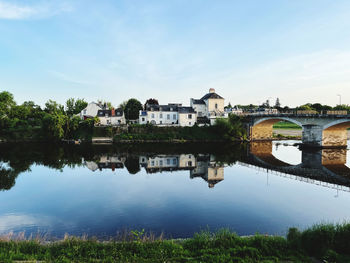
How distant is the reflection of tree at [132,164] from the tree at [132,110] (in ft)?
125

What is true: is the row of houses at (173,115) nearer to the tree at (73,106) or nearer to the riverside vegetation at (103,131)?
the riverside vegetation at (103,131)

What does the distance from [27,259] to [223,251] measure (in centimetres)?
688

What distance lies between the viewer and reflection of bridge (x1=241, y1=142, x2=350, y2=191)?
834 inches

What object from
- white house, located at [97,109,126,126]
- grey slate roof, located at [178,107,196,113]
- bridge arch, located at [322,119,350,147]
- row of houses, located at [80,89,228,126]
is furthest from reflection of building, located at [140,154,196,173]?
white house, located at [97,109,126,126]

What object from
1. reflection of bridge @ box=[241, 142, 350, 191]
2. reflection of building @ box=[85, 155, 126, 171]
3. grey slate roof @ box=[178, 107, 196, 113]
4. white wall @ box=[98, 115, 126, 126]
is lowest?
reflection of building @ box=[85, 155, 126, 171]

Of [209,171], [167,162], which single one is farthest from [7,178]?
[209,171]

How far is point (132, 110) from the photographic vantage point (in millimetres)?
71312

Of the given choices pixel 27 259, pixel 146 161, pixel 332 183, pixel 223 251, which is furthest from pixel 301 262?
pixel 146 161

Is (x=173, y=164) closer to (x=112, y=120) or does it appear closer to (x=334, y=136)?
(x=334, y=136)

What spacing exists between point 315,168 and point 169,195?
2027cm

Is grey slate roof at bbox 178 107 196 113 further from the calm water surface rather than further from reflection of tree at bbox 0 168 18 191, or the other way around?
reflection of tree at bbox 0 168 18 191

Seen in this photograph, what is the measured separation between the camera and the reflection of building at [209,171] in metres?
22.3

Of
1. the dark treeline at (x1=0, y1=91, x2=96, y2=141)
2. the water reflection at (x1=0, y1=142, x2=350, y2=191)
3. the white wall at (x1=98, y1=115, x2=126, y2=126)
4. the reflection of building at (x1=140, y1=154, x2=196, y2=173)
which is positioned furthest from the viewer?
the white wall at (x1=98, y1=115, x2=126, y2=126)

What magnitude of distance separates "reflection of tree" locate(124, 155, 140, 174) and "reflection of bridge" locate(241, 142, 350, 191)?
15.3 meters
